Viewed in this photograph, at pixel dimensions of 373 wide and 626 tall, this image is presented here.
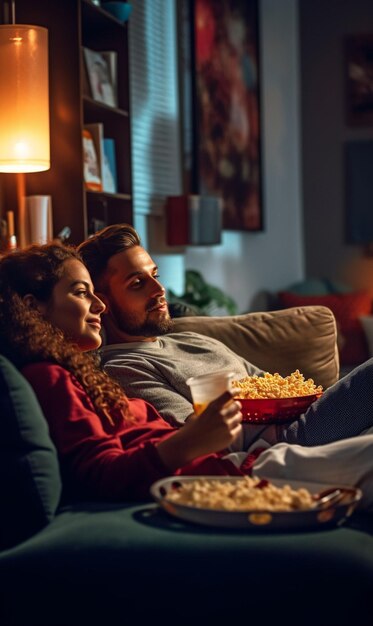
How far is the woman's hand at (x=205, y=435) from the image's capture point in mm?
1654

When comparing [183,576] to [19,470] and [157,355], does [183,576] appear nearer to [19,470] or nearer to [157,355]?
[19,470]

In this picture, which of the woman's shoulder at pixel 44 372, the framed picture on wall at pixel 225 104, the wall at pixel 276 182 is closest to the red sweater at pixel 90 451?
the woman's shoulder at pixel 44 372

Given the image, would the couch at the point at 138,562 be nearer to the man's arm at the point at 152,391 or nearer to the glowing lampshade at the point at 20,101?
the man's arm at the point at 152,391

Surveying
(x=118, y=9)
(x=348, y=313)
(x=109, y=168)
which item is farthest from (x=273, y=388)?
(x=348, y=313)

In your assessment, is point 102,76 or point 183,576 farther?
point 102,76

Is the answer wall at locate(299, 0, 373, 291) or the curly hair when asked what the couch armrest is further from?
wall at locate(299, 0, 373, 291)

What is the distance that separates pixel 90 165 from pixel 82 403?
1.98 meters

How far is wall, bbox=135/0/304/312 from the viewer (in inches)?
239

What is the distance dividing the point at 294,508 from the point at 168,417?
75 cm

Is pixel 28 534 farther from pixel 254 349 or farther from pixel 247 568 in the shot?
pixel 254 349

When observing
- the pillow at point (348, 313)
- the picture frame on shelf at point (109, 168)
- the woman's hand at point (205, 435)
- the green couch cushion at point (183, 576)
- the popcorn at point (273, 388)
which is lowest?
the pillow at point (348, 313)

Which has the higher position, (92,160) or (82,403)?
(92,160)

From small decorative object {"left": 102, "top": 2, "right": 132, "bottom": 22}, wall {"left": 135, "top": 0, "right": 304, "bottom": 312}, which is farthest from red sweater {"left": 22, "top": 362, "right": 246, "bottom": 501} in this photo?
wall {"left": 135, "top": 0, "right": 304, "bottom": 312}

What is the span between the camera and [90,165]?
144 inches
